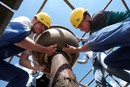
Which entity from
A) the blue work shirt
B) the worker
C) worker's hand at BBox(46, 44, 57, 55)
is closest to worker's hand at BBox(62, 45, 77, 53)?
the worker

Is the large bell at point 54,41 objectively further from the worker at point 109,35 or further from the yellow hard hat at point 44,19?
the yellow hard hat at point 44,19

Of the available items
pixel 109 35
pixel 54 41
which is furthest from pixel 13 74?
pixel 109 35

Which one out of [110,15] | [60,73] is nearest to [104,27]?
[110,15]

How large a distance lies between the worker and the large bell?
191mm

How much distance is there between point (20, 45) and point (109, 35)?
187cm

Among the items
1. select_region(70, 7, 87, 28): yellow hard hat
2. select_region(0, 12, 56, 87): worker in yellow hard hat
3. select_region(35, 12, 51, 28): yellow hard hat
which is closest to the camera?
select_region(0, 12, 56, 87): worker in yellow hard hat

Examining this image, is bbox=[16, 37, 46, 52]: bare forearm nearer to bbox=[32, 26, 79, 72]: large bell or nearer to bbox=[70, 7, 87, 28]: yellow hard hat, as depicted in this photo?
bbox=[32, 26, 79, 72]: large bell

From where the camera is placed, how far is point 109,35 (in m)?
4.96

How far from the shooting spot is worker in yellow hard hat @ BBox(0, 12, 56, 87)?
4.86 meters

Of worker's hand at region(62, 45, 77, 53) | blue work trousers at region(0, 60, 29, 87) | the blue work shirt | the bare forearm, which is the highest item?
the blue work shirt

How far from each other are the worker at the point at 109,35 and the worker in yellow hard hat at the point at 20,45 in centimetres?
75

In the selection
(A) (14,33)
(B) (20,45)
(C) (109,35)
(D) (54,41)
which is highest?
(A) (14,33)

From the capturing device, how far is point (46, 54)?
19.5 ft

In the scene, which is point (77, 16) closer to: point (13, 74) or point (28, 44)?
point (28, 44)
